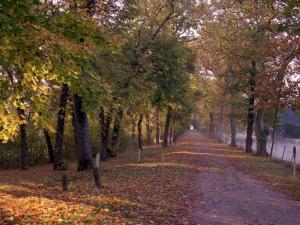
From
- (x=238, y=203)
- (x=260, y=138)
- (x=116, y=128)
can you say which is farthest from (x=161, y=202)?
(x=260, y=138)

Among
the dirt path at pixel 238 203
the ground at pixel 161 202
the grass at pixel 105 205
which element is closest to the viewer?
the grass at pixel 105 205

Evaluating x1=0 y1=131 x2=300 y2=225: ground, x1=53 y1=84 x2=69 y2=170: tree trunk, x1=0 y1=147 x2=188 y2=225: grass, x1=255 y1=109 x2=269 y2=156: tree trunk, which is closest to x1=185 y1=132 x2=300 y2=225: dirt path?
x1=0 y1=131 x2=300 y2=225: ground

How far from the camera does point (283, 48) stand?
96.8 ft

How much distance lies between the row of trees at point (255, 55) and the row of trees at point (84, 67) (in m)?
3.26

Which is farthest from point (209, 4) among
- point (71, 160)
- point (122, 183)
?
point (122, 183)

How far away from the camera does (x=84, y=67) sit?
10.4 m

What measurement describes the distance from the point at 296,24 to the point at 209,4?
23.4 meters

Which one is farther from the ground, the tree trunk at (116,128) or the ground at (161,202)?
the tree trunk at (116,128)

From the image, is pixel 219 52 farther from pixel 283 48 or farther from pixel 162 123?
pixel 162 123

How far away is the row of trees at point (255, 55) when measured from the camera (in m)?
28.9

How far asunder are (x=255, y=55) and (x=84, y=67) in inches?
1037

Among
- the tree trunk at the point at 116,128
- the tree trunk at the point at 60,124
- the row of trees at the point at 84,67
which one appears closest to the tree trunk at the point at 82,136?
the row of trees at the point at 84,67

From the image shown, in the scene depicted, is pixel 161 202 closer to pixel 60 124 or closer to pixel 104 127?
pixel 60 124

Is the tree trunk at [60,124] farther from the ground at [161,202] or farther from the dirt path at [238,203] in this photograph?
the dirt path at [238,203]
